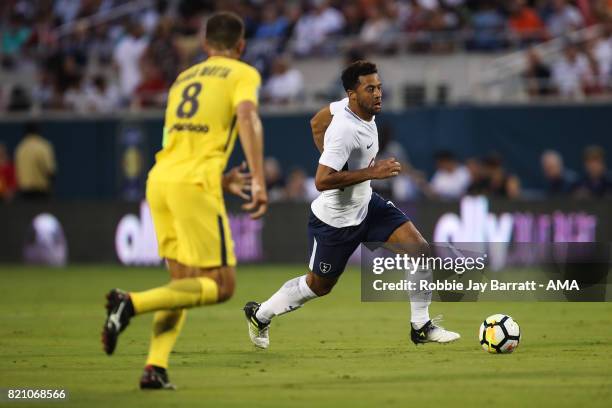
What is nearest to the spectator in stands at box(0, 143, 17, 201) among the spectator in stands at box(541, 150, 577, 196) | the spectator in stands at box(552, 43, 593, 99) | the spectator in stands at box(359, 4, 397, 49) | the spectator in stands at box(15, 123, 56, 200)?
the spectator in stands at box(15, 123, 56, 200)

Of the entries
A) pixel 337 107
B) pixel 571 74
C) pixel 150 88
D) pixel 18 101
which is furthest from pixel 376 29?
pixel 337 107

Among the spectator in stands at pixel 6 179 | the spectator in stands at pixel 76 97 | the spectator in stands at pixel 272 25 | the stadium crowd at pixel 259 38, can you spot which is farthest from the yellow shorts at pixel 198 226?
the spectator in stands at pixel 76 97

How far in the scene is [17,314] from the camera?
14.6 m

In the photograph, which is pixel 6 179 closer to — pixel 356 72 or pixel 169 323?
pixel 356 72

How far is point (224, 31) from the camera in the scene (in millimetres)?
8453

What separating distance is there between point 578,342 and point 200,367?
11.8ft

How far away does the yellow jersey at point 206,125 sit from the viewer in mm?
8203

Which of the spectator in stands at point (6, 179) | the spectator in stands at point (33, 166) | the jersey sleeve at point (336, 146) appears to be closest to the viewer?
the jersey sleeve at point (336, 146)

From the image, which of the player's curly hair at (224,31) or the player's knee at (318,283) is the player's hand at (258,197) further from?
the player's knee at (318,283)

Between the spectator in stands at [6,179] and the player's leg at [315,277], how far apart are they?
1419cm

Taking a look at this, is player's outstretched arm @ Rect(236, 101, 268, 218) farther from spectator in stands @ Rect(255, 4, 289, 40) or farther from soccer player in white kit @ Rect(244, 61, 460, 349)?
spectator in stands @ Rect(255, 4, 289, 40)

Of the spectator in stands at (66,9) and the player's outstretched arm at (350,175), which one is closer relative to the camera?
the player's outstretched arm at (350,175)

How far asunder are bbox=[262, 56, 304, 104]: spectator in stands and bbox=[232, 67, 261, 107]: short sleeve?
1578cm

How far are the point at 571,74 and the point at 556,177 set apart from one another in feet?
8.10
